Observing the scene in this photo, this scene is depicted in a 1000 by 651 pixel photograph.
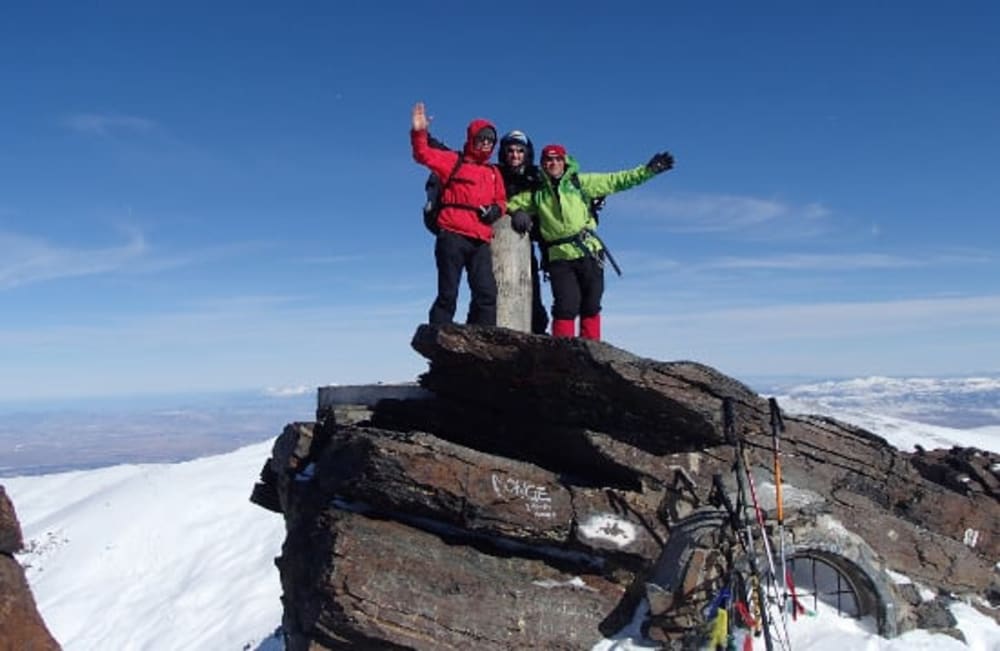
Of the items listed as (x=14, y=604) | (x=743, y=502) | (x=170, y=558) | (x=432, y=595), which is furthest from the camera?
(x=170, y=558)

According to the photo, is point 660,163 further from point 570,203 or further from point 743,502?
point 743,502

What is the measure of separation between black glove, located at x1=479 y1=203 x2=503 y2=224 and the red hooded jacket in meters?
0.06

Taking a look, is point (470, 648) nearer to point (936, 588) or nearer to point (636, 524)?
point (636, 524)

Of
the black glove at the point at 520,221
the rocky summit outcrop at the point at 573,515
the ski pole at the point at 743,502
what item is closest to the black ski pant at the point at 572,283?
the black glove at the point at 520,221

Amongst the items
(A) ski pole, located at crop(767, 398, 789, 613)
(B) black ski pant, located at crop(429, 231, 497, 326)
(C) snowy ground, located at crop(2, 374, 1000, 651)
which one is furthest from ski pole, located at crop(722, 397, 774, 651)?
(C) snowy ground, located at crop(2, 374, 1000, 651)

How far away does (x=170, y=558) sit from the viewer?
1877 inches

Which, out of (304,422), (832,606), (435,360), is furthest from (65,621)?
(832,606)

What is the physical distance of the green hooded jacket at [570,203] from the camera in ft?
44.0

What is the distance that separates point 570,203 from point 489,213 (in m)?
1.39

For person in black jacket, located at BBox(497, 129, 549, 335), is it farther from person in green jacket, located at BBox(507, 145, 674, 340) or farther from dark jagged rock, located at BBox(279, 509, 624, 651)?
dark jagged rock, located at BBox(279, 509, 624, 651)

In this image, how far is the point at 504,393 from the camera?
42.3 feet

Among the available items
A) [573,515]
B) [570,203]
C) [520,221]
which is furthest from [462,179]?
[573,515]

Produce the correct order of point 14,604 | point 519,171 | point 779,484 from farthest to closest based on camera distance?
point 519,171
point 779,484
point 14,604

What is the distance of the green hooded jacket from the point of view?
1341cm
